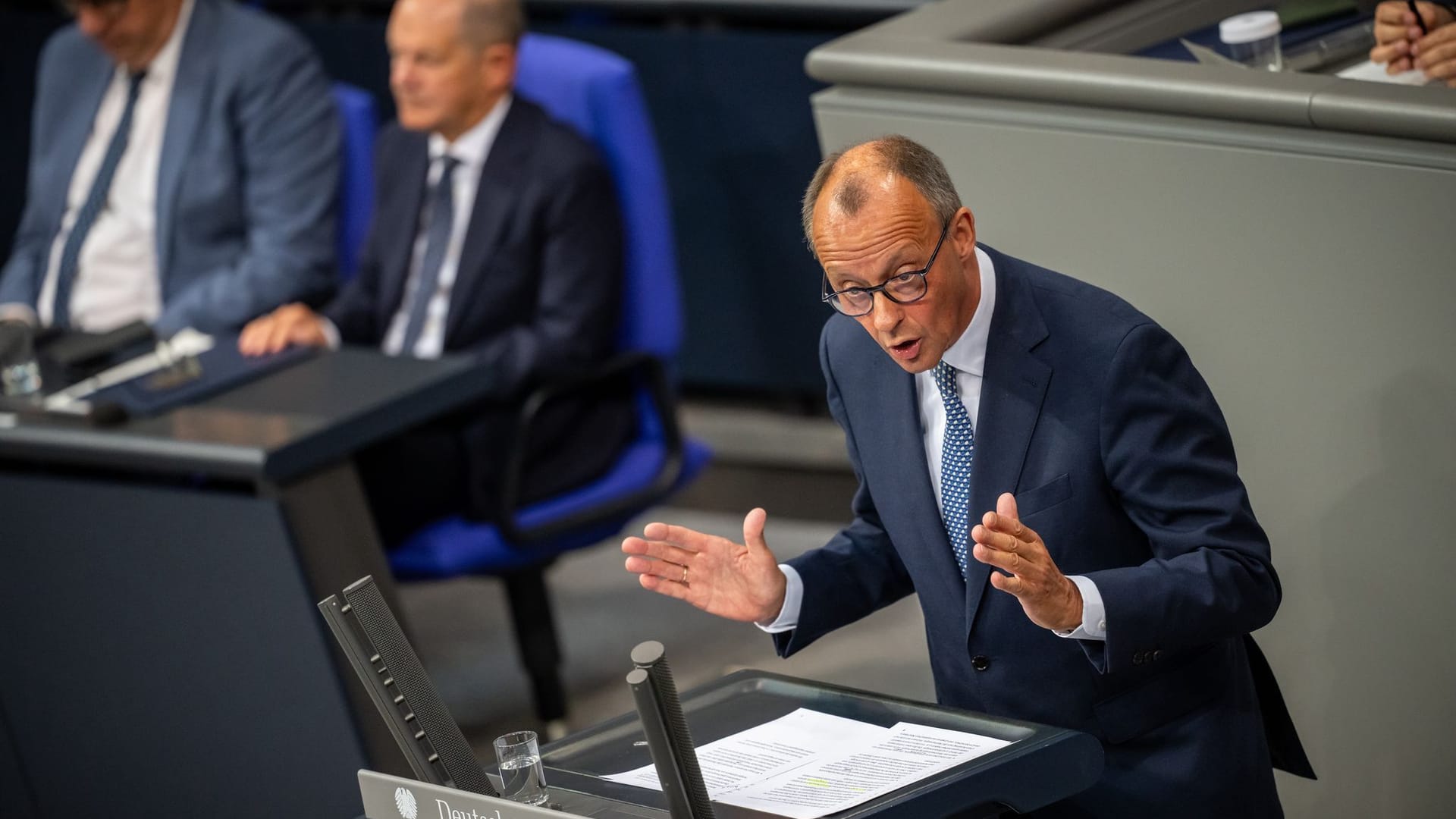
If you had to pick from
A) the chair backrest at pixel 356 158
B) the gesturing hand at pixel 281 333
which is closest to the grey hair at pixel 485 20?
the chair backrest at pixel 356 158

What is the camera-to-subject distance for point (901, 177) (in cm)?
180

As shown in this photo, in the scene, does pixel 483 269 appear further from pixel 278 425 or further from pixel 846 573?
pixel 846 573

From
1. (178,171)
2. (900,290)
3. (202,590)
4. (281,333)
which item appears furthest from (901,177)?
(178,171)

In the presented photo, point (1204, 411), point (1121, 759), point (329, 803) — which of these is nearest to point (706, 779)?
point (1121, 759)

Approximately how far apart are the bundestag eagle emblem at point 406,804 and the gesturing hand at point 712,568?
0.33 m

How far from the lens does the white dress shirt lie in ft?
5.82

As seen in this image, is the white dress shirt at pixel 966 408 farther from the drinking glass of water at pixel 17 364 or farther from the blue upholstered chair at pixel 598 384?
the drinking glass of water at pixel 17 364

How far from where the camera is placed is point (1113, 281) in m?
2.21

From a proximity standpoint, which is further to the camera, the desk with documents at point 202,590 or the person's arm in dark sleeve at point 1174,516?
the desk with documents at point 202,590

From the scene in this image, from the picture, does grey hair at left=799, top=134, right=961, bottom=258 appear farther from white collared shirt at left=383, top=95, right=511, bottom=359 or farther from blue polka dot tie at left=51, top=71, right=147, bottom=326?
blue polka dot tie at left=51, top=71, right=147, bottom=326

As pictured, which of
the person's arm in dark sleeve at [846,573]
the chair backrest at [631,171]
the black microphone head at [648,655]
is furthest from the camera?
the chair backrest at [631,171]

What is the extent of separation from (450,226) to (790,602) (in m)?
1.94

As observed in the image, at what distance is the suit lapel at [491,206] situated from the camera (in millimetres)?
3609

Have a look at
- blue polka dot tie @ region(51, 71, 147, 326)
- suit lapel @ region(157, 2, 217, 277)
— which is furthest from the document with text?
blue polka dot tie @ region(51, 71, 147, 326)
